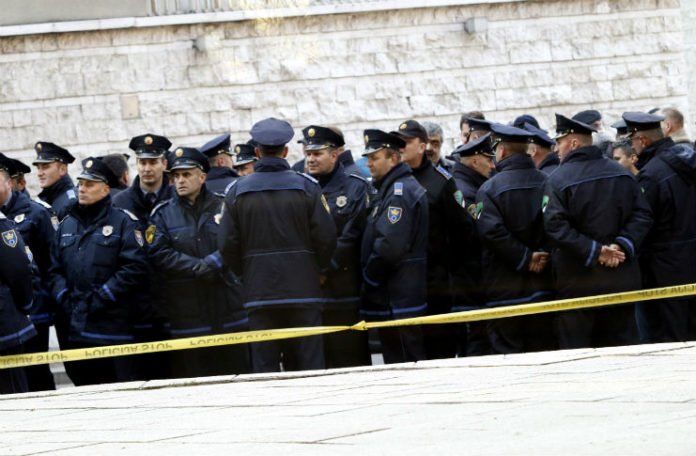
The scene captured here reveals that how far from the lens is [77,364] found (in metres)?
11.4

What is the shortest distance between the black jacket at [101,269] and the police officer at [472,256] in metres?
2.31

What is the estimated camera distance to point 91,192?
1134 cm

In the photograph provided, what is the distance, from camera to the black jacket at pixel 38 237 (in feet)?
38.7

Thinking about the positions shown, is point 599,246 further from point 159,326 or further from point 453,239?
point 159,326

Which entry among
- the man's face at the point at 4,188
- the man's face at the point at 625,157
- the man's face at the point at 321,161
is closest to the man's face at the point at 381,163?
the man's face at the point at 321,161

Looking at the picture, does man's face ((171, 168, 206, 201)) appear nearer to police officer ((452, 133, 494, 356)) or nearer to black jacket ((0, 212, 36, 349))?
black jacket ((0, 212, 36, 349))

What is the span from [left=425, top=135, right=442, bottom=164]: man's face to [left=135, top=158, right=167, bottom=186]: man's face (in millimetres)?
2152

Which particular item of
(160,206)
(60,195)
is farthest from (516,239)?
(60,195)

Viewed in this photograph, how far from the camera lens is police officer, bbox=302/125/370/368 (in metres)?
11.4

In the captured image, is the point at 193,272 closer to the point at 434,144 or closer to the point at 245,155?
the point at 245,155

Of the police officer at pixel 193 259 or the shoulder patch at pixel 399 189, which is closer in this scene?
the shoulder patch at pixel 399 189

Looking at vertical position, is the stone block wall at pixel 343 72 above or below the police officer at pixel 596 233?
above

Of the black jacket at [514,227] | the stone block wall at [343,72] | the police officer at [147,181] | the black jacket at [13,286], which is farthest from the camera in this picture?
the stone block wall at [343,72]

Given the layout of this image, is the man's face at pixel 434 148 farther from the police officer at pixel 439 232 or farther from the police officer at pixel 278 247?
the police officer at pixel 278 247
